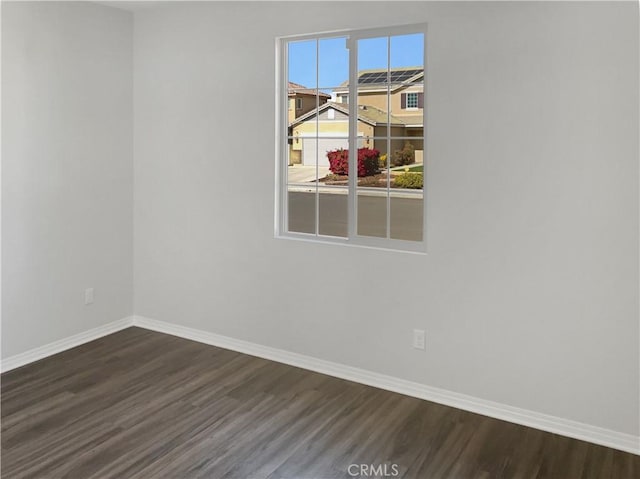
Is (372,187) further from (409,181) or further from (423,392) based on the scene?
(423,392)

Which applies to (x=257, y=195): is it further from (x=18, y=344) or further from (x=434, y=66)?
(x=18, y=344)

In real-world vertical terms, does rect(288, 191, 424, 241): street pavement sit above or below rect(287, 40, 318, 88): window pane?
below

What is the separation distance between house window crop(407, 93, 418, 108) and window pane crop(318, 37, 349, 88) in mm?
451

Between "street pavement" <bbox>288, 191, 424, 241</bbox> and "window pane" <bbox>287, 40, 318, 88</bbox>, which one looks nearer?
"street pavement" <bbox>288, 191, 424, 241</bbox>

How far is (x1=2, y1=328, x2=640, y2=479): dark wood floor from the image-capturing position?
9.21 feet

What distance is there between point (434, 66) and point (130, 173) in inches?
103

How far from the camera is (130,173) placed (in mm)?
4766

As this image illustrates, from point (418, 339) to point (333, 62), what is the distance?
1.87 meters

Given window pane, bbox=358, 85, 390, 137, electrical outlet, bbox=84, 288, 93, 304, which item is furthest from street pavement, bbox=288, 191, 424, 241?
electrical outlet, bbox=84, 288, 93, 304

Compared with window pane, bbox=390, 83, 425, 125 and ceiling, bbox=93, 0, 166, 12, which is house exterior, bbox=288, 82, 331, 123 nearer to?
window pane, bbox=390, 83, 425, 125

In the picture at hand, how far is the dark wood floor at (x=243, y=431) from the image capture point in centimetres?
281

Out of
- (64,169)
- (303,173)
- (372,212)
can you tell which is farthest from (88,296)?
(372,212)

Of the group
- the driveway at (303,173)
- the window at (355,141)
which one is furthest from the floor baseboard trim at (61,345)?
the driveway at (303,173)

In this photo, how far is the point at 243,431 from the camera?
3160 millimetres
